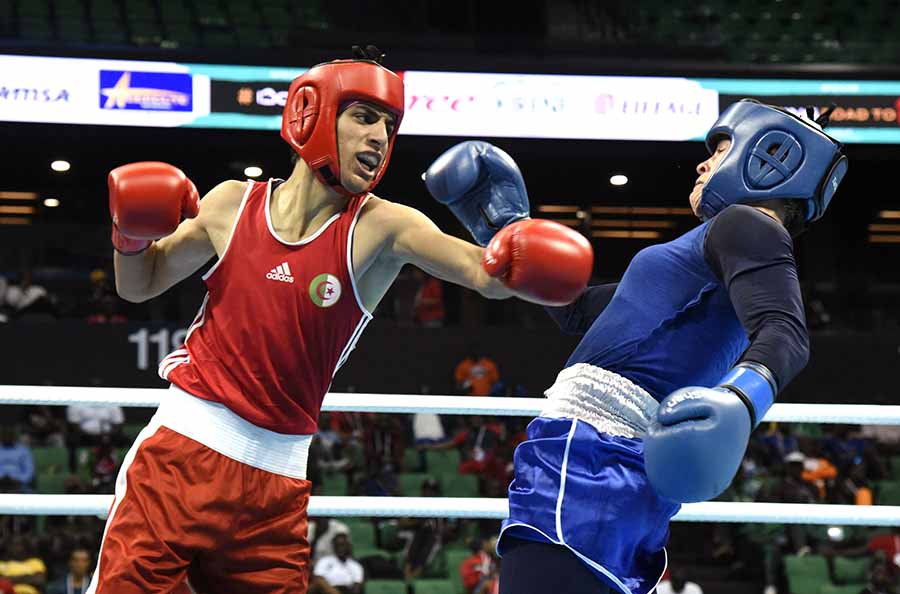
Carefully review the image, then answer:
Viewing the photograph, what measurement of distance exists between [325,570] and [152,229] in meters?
5.57

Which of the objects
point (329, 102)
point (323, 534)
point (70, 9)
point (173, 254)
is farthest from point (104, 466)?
point (329, 102)

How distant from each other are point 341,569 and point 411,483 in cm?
159

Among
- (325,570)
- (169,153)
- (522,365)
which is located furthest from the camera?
(169,153)

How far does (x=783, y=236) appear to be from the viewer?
1.85 m

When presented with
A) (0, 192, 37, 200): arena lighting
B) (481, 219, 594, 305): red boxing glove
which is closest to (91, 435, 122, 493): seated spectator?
(0, 192, 37, 200): arena lighting

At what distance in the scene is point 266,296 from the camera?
2018 millimetres

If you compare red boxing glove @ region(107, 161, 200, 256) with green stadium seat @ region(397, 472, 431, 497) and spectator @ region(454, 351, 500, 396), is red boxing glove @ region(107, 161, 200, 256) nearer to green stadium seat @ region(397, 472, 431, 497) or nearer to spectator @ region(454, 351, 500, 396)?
green stadium seat @ region(397, 472, 431, 497)

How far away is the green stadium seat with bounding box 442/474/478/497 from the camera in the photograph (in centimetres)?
863

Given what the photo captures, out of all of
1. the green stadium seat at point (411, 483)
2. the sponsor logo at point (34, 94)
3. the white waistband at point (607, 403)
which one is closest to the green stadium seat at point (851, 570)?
the green stadium seat at point (411, 483)

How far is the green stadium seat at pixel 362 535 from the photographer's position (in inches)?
310

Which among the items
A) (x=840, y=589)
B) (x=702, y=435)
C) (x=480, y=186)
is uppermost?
(x=480, y=186)

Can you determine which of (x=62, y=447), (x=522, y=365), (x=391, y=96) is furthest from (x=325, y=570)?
(x=391, y=96)

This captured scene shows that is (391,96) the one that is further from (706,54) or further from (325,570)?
(706,54)

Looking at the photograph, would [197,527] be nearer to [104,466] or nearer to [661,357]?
[661,357]
